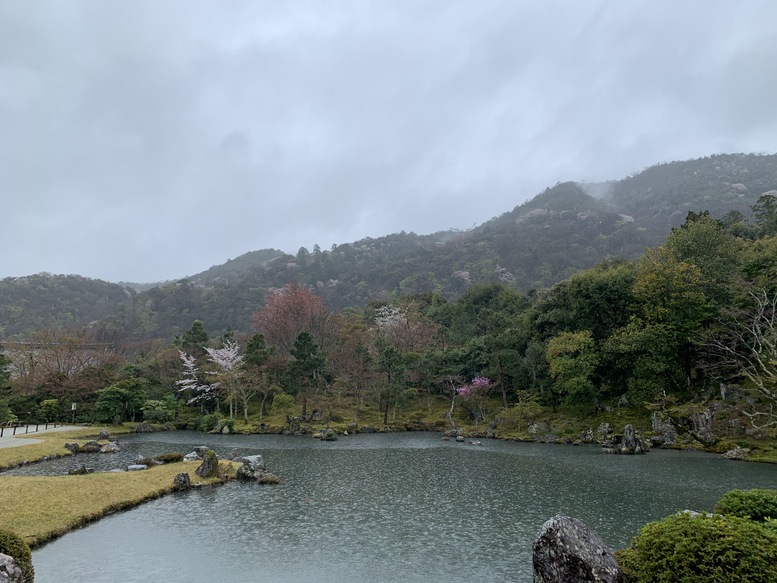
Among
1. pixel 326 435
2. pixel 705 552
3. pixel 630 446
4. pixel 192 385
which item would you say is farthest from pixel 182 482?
pixel 192 385

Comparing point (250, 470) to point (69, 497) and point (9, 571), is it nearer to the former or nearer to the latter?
point (69, 497)

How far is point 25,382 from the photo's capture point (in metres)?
54.9

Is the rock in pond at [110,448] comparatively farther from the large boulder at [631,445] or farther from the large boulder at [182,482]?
the large boulder at [631,445]

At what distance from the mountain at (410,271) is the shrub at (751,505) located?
10755 cm

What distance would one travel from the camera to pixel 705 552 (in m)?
7.88

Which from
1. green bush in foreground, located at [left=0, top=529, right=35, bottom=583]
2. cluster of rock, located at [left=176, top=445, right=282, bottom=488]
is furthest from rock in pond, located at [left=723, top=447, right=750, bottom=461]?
green bush in foreground, located at [left=0, top=529, right=35, bottom=583]

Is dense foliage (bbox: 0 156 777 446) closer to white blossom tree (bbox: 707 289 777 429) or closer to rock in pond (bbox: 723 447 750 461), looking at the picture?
white blossom tree (bbox: 707 289 777 429)

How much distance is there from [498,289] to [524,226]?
105 m

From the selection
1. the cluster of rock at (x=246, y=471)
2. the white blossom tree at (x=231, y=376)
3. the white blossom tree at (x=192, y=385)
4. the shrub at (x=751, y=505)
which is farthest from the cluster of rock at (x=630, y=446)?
the white blossom tree at (x=192, y=385)

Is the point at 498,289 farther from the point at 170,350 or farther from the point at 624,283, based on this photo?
the point at 170,350

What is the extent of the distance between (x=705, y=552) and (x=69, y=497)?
22.7 m

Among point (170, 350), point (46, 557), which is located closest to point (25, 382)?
point (170, 350)

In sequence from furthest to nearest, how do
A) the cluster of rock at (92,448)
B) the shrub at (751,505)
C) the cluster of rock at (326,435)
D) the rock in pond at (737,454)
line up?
1. the cluster of rock at (326,435)
2. the cluster of rock at (92,448)
3. the rock in pond at (737,454)
4. the shrub at (751,505)

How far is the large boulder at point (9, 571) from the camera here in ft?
27.8
